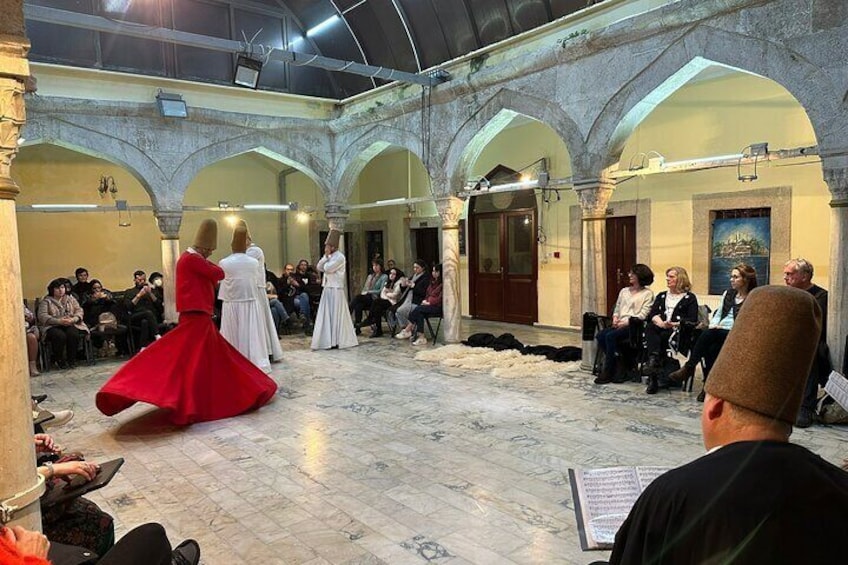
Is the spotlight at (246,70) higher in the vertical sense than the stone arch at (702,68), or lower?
higher

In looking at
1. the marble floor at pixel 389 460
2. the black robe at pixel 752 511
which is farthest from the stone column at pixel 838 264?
the black robe at pixel 752 511

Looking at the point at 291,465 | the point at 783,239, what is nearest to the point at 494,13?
the point at 783,239

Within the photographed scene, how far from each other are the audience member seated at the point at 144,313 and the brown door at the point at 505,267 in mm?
5921

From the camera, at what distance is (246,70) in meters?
6.91

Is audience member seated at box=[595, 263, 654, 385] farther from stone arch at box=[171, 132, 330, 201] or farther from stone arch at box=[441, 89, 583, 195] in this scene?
stone arch at box=[171, 132, 330, 201]

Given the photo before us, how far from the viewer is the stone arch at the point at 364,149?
30.4 ft

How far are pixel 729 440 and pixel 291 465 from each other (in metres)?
3.43

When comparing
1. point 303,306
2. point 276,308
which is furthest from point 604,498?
point 303,306

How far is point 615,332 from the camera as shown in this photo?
6312 mm

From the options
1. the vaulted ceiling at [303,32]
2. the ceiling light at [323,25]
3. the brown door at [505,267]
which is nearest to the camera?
the vaulted ceiling at [303,32]

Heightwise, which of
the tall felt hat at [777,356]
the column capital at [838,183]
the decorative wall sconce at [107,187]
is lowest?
the tall felt hat at [777,356]

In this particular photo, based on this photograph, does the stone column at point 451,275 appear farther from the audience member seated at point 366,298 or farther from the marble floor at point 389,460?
the marble floor at point 389,460

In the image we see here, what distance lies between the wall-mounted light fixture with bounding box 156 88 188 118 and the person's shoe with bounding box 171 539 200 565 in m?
7.81

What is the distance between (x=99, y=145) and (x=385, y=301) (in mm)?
4811
